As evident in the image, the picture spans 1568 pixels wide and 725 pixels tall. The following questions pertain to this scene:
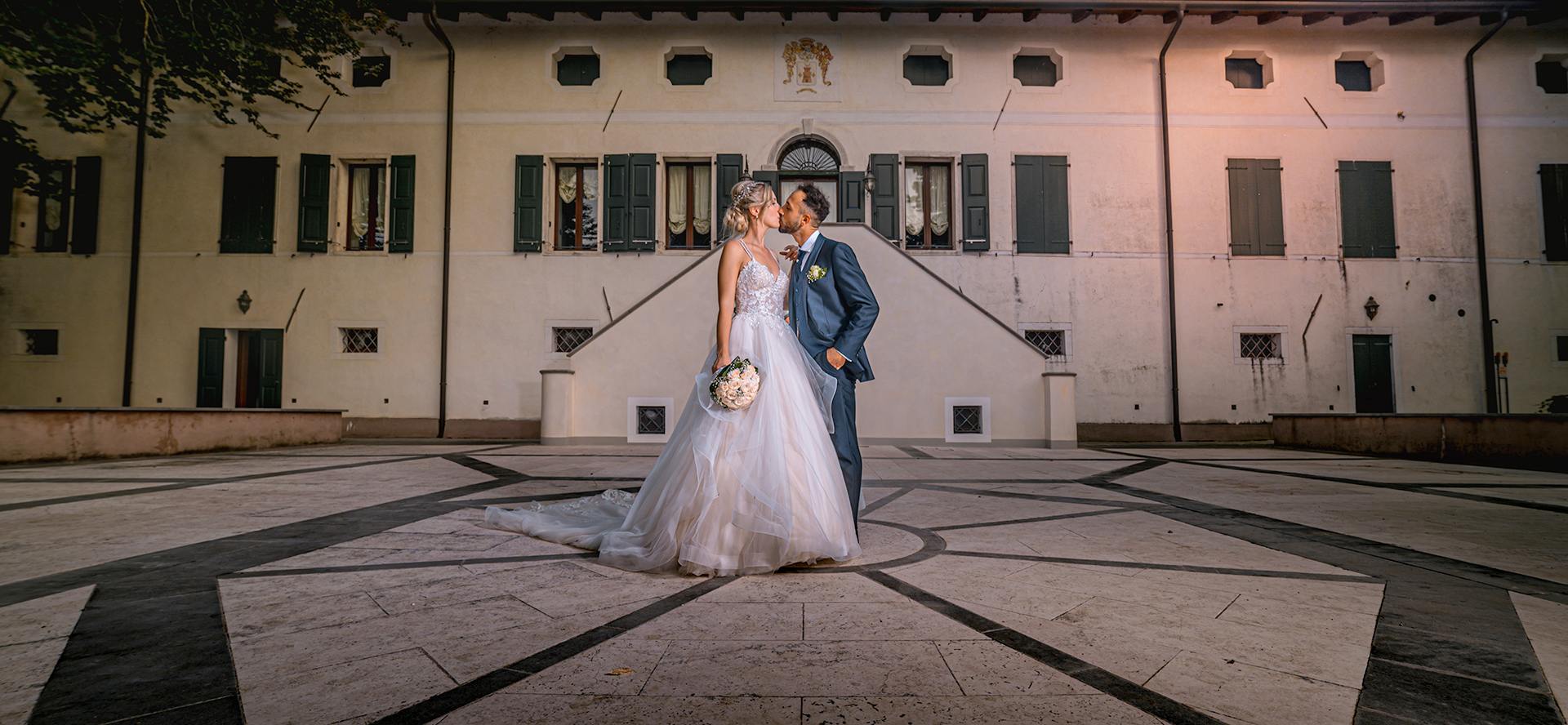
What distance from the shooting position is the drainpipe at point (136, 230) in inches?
512

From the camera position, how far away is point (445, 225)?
43.8 feet

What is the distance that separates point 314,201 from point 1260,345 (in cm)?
1974

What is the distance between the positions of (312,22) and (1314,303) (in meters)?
20.5

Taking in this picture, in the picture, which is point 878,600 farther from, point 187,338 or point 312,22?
point 187,338

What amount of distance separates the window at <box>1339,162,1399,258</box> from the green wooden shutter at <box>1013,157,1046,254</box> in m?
6.31

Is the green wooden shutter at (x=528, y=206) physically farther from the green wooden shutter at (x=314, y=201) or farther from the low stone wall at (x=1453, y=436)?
the low stone wall at (x=1453, y=436)

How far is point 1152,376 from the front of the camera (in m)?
13.1

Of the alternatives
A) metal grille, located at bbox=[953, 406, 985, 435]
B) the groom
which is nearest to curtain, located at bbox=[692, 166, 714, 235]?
metal grille, located at bbox=[953, 406, 985, 435]

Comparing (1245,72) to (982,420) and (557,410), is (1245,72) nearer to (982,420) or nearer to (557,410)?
(982,420)

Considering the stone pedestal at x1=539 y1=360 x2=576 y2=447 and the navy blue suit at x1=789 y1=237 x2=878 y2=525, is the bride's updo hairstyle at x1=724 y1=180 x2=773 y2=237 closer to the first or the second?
the navy blue suit at x1=789 y1=237 x2=878 y2=525

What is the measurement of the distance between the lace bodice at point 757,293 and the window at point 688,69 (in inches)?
467

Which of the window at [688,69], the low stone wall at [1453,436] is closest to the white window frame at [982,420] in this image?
the low stone wall at [1453,436]

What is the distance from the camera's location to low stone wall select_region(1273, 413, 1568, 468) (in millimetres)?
7664

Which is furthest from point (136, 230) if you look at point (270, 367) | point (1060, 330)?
point (1060, 330)
